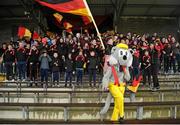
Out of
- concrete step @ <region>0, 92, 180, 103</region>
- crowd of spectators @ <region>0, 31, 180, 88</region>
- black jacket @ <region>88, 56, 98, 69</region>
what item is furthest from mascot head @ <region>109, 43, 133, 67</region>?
black jacket @ <region>88, 56, 98, 69</region>

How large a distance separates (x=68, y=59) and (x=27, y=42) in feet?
10.5

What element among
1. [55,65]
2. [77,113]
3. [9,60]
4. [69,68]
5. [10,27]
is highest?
[10,27]

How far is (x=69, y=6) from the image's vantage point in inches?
503

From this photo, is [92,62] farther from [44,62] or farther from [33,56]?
[33,56]

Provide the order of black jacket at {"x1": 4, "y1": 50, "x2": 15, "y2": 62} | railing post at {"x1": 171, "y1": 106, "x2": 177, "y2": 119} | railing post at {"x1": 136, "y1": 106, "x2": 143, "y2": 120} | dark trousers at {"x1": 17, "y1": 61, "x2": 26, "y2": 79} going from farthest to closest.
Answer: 1. black jacket at {"x1": 4, "y1": 50, "x2": 15, "y2": 62}
2. dark trousers at {"x1": 17, "y1": 61, "x2": 26, "y2": 79}
3. railing post at {"x1": 171, "y1": 106, "x2": 177, "y2": 119}
4. railing post at {"x1": 136, "y1": 106, "x2": 143, "y2": 120}

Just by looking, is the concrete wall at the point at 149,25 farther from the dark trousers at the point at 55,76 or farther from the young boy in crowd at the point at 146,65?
the young boy in crowd at the point at 146,65

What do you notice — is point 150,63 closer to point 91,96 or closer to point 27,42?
point 91,96

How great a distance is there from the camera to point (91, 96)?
15.1 metres

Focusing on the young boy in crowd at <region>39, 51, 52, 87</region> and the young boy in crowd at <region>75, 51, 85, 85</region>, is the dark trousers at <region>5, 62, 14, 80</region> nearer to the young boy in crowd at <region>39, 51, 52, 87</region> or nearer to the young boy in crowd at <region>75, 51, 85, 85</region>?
the young boy in crowd at <region>39, 51, 52, 87</region>

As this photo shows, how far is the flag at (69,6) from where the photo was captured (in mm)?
12531

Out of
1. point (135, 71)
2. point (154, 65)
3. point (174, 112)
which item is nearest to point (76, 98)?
point (135, 71)

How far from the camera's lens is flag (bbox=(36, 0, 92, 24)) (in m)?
12.5

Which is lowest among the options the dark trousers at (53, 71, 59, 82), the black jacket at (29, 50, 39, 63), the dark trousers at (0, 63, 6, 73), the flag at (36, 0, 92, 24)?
the dark trousers at (53, 71, 59, 82)

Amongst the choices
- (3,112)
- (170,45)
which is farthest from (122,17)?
(3,112)
